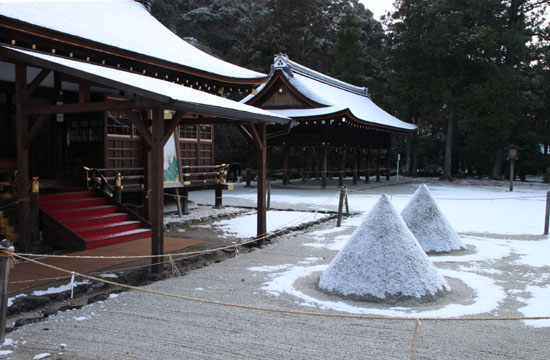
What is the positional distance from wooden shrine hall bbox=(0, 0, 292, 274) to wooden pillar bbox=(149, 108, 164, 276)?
1cm

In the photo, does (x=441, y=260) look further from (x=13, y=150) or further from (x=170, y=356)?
(x=13, y=150)

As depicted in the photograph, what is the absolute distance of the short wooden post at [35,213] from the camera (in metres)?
7.75

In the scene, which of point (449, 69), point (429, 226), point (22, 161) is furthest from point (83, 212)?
point (449, 69)

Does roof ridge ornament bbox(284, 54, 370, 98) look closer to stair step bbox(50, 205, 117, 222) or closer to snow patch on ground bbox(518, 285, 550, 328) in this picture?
stair step bbox(50, 205, 117, 222)

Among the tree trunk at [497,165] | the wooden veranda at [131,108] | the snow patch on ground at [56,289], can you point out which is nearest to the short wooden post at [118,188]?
the wooden veranda at [131,108]

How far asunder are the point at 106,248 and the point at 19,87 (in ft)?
10.0

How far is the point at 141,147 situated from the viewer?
11.6 meters

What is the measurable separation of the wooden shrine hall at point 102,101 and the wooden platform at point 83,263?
15.5 inches

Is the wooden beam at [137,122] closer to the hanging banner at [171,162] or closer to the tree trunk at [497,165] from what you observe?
the hanging banner at [171,162]

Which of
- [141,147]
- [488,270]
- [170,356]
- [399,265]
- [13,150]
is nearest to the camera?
[170,356]

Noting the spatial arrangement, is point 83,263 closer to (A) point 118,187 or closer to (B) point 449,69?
(A) point 118,187

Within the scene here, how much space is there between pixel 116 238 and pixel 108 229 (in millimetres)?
291

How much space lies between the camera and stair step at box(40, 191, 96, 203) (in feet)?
28.6

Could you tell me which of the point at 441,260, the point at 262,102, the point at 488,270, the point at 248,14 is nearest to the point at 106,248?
the point at 441,260
